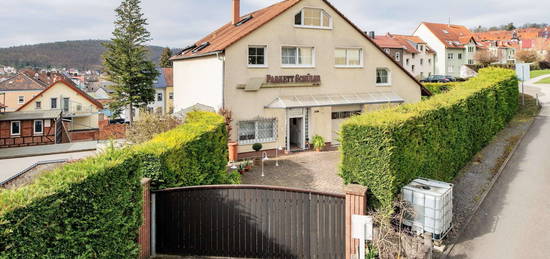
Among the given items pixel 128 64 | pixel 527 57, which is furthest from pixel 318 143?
pixel 527 57

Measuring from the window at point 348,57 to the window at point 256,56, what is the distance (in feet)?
17.7

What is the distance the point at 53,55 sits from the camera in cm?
17062

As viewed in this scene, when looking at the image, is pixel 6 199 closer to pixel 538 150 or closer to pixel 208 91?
pixel 208 91

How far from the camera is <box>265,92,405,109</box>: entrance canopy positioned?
22.1 m

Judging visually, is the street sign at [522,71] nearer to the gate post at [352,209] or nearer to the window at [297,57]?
the window at [297,57]

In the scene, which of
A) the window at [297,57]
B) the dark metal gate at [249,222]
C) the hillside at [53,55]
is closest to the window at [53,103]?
the window at [297,57]

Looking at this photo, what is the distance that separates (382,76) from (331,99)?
18.3 ft

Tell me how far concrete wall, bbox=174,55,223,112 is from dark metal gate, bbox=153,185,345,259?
1209 centimetres

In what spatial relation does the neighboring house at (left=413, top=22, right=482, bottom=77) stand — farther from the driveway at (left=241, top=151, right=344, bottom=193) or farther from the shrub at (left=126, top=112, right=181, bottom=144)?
the shrub at (left=126, top=112, right=181, bottom=144)

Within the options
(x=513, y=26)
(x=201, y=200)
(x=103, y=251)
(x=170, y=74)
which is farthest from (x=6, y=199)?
(x=513, y=26)

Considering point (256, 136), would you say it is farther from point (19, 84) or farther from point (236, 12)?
point (19, 84)

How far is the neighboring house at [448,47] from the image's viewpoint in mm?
72750

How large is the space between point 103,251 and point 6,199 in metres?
1.98

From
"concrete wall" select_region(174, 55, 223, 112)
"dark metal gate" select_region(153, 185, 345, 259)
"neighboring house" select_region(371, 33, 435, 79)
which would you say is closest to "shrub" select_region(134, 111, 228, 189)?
"dark metal gate" select_region(153, 185, 345, 259)
